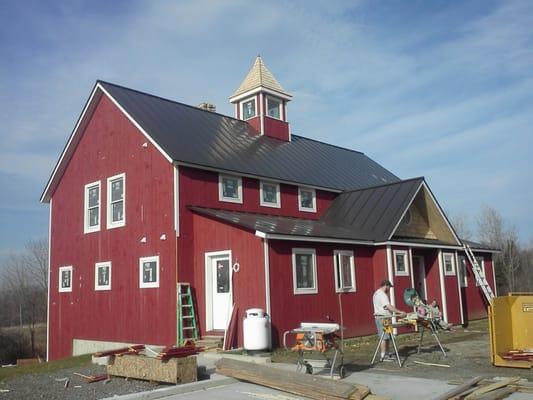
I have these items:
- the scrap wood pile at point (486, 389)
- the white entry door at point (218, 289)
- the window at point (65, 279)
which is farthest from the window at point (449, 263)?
the window at point (65, 279)

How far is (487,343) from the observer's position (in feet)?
48.6

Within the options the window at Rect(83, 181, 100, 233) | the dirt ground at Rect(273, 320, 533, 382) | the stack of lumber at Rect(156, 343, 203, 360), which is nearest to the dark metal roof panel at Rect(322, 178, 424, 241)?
the dirt ground at Rect(273, 320, 533, 382)

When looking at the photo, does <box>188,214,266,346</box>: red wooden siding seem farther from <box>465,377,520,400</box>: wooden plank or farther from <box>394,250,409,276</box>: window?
<box>465,377,520,400</box>: wooden plank

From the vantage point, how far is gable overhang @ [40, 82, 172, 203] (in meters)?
18.9

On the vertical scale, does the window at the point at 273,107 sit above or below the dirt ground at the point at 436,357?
above

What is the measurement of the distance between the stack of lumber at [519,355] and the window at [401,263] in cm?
738

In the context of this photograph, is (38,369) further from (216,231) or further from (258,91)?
(258,91)

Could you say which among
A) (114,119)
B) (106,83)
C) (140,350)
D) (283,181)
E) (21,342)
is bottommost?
(21,342)

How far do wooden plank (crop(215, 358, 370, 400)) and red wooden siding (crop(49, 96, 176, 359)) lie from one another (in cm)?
607

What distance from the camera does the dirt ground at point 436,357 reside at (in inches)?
395

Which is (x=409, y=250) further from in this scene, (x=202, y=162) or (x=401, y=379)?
(x=401, y=379)

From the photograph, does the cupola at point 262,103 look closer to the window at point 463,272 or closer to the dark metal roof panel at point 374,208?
the dark metal roof panel at point 374,208

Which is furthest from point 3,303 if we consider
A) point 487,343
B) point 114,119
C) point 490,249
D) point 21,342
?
point 487,343

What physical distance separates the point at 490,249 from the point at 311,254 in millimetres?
12081
